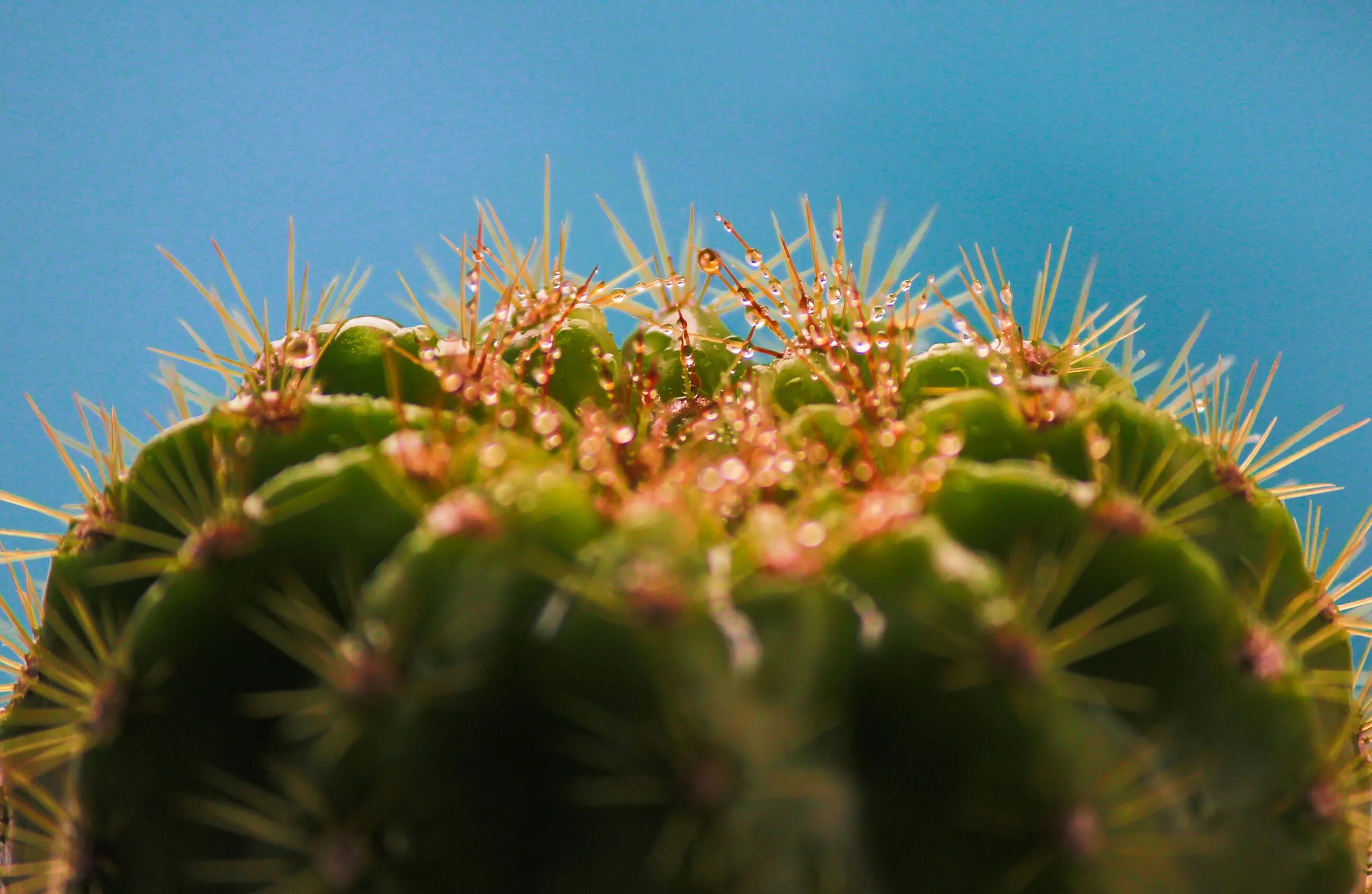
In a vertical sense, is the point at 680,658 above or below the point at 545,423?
below

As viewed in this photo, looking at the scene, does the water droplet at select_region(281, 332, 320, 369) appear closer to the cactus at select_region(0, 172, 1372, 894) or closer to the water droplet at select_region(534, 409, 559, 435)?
the cactus at select_region(0, 172, 1372, 894)

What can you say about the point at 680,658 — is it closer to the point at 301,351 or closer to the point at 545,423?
the point at 545,423

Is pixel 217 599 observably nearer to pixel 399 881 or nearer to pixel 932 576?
pixel 399 881

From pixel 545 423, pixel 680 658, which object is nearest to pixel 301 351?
pixel 545 423

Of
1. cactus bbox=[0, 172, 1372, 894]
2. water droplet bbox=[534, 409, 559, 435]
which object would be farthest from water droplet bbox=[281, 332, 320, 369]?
water droplet bbox=[534, 409, 559, 435]

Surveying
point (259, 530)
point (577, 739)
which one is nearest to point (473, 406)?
point (259, 530)

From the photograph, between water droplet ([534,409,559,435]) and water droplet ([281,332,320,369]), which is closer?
water droplet ([534,409,559,435])

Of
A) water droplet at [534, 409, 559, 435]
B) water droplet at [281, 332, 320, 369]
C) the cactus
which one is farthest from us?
water droplet at [281, 332, 320, 369]

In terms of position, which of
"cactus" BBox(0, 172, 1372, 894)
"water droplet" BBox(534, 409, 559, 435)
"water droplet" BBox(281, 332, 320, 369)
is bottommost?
"cactus" BBox(0, 172, 1372, 894)
